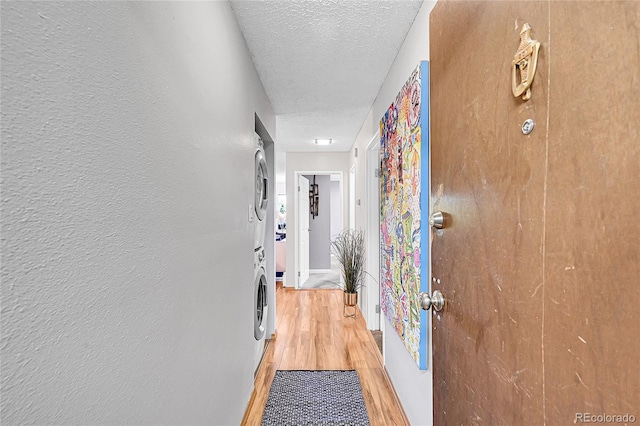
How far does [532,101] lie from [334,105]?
2.54 metres

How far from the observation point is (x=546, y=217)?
55 cm

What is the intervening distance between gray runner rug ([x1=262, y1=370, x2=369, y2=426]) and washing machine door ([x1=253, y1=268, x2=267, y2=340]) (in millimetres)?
401

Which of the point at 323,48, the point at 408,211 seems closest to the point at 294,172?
the point at 323,48

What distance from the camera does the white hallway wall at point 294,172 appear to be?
5082mm

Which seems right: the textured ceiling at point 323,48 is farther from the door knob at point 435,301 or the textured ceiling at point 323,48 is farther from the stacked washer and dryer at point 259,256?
the door knob at point 435,301

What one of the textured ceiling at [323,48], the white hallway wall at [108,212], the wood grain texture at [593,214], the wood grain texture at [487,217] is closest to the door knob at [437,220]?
the wood grain texture at [487,217]

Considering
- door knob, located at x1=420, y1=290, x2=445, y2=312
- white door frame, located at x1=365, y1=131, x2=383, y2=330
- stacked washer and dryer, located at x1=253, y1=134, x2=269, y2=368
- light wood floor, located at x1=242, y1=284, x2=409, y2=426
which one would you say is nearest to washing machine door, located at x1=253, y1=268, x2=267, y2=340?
stacked washer and dryer, located at x1=253, y1=134, x2=269, y2=368

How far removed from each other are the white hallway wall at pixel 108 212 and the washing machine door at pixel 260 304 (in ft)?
3.41

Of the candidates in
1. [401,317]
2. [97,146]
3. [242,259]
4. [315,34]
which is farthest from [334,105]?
[97,146]

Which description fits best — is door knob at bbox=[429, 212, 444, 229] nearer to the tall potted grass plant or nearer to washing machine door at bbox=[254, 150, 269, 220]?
washing machine door at bbox=[254, 150, 269, 220]

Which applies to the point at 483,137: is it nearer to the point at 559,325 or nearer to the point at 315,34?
the point at 559,325

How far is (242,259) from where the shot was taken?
1.79 metres

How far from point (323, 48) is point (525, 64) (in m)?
1.59

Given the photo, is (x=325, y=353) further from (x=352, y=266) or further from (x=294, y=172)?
(x=294, y=172)
